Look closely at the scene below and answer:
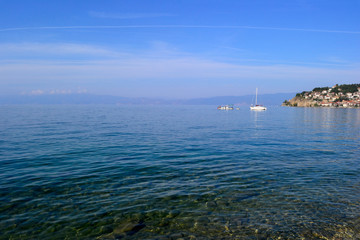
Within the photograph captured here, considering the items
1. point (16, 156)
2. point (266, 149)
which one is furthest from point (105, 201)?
point (266, 149)

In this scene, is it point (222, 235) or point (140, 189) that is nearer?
point (222, 235)

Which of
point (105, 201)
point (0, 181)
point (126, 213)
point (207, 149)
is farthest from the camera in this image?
point (207, 149)

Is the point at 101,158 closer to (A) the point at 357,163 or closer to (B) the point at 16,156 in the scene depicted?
(B) the point at 16,156

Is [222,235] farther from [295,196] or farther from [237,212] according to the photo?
[295,196]

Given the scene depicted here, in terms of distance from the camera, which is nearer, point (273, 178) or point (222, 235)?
point (222, 235)

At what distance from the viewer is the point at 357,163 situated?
19422mm

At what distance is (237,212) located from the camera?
34.6 ft

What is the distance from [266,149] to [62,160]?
19.3 meters

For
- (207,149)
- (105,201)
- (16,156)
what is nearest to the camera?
(105,201)

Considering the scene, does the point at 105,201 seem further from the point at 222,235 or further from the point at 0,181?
the point at 0,181

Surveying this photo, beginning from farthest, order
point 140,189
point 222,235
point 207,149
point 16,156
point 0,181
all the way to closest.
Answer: point 207,149 < point 16,156 < point 0,181 < point 140,189 < point 222,235

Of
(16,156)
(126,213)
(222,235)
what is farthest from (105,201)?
(16,156)

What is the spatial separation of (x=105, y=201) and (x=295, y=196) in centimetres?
932

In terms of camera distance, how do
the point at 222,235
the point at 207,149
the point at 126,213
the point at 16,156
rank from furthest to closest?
the point at 207,149
the point at 16,156
the point at 126,213
the point at 222,235
